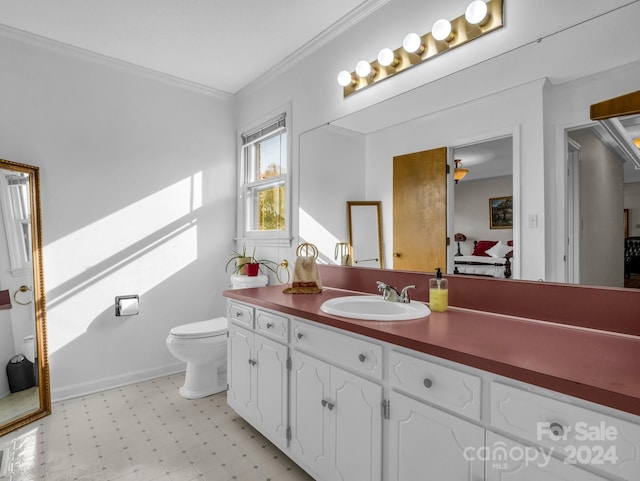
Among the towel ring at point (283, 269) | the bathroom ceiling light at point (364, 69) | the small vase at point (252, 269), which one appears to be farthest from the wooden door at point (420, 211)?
the small vase at point (252, 269)

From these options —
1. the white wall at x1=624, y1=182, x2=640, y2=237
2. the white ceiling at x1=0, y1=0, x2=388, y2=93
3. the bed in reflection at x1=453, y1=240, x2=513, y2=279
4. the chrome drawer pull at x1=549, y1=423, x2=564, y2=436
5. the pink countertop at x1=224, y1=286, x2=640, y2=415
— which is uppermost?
the white ceiling at x1=0, y1=0, x2=388, y2=93

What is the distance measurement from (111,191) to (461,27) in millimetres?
2590

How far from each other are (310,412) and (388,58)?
1.83 m

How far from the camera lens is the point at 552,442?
83 centimetres

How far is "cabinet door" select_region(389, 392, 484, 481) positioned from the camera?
993mm

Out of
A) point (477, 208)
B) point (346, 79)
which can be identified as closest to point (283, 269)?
point (346, 79)

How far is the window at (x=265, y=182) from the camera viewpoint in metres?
2.84

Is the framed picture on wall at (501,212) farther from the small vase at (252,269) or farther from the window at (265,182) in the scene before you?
the small vase at (252,269)

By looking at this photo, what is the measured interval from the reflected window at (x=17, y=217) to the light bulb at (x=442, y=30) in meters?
2.64

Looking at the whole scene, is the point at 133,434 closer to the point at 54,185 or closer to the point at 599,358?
the point at 54,185

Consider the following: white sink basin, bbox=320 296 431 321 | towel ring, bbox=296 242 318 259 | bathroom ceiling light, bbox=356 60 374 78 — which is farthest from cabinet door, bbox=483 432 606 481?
bathroom ceiling light, bbox=356 60 374 78

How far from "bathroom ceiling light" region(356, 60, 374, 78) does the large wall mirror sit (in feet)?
7.27

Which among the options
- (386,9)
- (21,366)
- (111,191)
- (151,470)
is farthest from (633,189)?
Result: (21,366)

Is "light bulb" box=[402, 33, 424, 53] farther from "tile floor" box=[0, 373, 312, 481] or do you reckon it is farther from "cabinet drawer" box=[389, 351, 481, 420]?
"tile floor" box=[0, 373, 312, 481]
